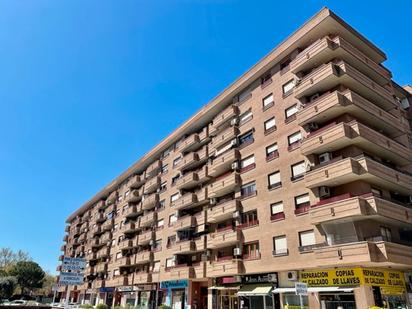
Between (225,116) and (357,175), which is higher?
(225,116)

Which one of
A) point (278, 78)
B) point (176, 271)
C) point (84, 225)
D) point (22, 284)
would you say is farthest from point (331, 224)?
point (22, 284)

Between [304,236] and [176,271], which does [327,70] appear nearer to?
[304,236]

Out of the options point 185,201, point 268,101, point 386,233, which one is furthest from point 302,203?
point 185,201

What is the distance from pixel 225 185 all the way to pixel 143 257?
17757 millimetres

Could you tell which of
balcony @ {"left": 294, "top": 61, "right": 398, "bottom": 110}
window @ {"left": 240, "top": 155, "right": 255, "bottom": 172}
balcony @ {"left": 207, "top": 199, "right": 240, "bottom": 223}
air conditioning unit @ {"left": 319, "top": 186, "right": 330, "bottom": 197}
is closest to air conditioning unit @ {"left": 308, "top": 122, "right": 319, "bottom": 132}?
balcony @ {"left": 294, "top": 61, "right": 398, "bottom": 110}

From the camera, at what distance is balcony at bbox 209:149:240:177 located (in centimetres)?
3070

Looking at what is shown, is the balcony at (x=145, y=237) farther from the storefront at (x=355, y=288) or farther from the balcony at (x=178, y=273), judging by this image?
the storefront at (x=355, y=288)

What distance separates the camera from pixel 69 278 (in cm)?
1302

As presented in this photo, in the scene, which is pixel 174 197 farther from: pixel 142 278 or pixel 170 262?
pixel 142 278

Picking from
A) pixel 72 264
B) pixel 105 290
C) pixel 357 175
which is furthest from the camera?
pixel 105 290

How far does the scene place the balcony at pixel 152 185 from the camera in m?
44.7

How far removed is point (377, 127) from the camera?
984 inches

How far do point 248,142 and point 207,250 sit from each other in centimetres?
1104

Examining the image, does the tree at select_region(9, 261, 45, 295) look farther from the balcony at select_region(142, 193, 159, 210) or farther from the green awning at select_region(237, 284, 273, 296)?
the green awning at select_region(237, 284, 273, 296)
